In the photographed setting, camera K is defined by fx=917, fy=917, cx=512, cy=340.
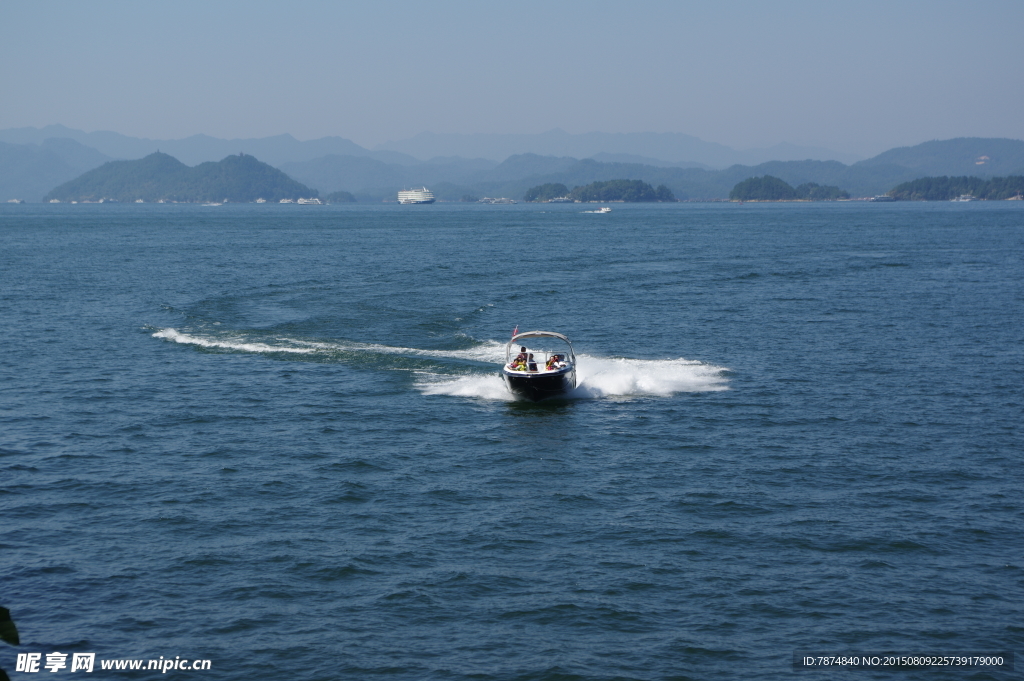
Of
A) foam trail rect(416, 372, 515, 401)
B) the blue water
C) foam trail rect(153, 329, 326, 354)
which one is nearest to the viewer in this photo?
the blue water

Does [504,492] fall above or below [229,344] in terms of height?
below

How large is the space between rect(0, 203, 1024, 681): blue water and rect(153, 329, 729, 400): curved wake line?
11.1 inches

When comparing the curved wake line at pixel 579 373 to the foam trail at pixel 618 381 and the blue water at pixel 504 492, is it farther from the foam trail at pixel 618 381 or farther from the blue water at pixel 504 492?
the blue water at pixel 504 492

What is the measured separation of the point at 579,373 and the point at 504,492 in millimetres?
19024

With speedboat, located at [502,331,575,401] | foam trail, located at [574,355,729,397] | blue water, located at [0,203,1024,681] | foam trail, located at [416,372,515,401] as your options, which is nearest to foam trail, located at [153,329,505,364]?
blue water, located at [0,203,1024,681]

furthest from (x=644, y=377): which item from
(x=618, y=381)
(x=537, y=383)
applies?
(x=537, y=383)

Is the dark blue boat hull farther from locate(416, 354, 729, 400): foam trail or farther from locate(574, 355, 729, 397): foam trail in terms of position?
locate(574, 355, 729, 397): foam trail

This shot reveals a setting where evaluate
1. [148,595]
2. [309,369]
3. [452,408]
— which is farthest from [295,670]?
[309,369]

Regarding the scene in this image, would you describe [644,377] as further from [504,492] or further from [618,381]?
[504,492]

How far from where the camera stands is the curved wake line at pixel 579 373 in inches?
1962

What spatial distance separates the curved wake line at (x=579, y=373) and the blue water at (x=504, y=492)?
283 millimetres

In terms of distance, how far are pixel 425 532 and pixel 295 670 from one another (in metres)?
8.47

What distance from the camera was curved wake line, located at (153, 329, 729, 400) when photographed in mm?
49844

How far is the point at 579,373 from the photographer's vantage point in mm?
52844
